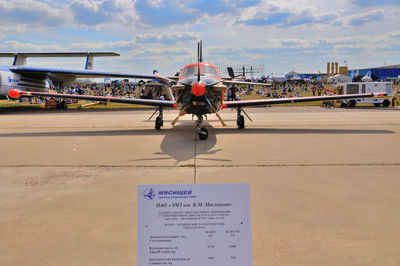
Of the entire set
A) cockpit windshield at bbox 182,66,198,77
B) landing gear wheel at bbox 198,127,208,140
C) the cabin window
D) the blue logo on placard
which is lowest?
landing gear wheel at bbox 198,127,208,140

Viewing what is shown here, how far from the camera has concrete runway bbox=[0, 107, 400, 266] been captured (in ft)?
11.8

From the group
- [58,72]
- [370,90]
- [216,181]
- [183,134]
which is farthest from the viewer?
[370,90]

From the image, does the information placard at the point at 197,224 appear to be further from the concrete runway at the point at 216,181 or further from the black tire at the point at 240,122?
the black tire at the point at 240,122

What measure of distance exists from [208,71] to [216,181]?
6803mm

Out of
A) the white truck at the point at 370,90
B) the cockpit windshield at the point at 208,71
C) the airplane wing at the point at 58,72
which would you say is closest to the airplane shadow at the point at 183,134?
the cockpit windshield at the point at 208,71

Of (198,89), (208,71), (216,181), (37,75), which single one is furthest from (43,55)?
(216,181)

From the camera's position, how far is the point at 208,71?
12.1 meters

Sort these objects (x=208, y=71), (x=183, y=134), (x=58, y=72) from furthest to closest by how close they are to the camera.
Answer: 1. (x=58, y=72)
2. (x=183, y=134)
3. (x=208, y=71)

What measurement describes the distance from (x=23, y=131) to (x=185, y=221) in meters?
14.0

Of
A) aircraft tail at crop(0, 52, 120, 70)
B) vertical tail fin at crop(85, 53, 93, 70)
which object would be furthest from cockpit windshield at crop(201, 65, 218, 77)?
vertical tail fin at crop(85, 53, 93, 70)

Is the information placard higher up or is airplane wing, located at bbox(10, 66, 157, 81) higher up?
airplane wing, located at bbox(10, 66, 157, 81)

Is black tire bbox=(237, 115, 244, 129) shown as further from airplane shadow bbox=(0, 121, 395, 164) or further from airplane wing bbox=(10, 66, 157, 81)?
airplane wing bbox=(10, 66, 157, 81)

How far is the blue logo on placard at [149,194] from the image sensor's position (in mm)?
2279

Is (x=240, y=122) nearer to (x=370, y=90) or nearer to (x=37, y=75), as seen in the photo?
(x=370, y=90)
